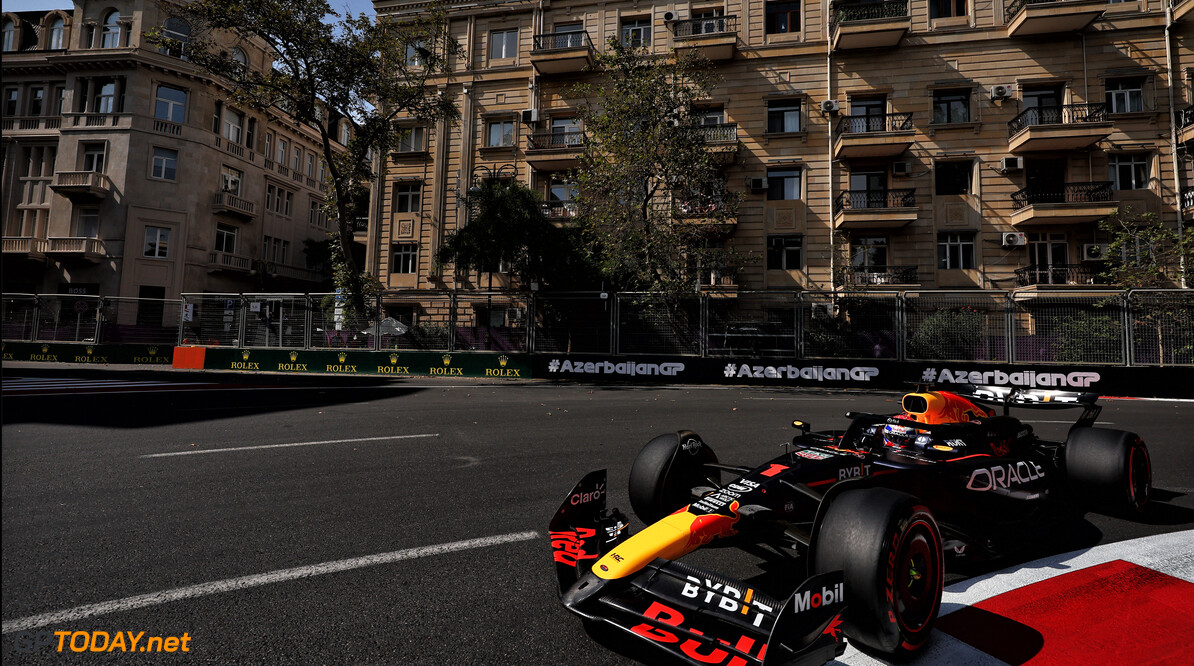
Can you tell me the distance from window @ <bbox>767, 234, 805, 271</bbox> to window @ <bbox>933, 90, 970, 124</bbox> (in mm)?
7117

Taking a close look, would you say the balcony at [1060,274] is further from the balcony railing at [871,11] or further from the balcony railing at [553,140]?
the balcony railing at [553,140]

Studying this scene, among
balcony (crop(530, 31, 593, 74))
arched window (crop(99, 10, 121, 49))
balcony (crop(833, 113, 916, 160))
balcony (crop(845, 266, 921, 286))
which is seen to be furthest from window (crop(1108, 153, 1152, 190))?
arched window (crop(99, 10, 121, 49))

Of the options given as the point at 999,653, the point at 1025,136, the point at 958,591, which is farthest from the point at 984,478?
the point at 1025,136

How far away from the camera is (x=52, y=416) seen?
7.97m

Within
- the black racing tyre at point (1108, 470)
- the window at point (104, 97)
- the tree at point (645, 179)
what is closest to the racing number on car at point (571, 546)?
the black racing tyre at point (1108, 470)

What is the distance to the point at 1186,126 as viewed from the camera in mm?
21594

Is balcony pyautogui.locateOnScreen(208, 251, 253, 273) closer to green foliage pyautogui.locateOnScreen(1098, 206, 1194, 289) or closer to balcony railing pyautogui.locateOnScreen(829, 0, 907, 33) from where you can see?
balcony railing pyautogui.locateOnScreen(829, 0, 907, 33)

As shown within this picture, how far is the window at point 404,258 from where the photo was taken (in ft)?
92.0

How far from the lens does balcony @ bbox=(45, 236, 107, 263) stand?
1163 inches

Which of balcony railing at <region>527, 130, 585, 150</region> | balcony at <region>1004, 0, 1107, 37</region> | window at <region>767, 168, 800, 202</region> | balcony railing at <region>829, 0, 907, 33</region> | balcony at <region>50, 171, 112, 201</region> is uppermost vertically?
balcony railing at <region>829, 0, 907, 33</region>

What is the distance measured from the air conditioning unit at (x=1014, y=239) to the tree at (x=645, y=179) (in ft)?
36.7

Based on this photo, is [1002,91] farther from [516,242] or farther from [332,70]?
[332,70]

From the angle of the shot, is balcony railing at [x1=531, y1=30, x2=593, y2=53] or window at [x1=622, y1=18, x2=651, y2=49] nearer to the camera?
balcony railing at [x1=531, y1=30, x2=593, y2=53]

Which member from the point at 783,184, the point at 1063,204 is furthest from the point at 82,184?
the point at 1063,204
